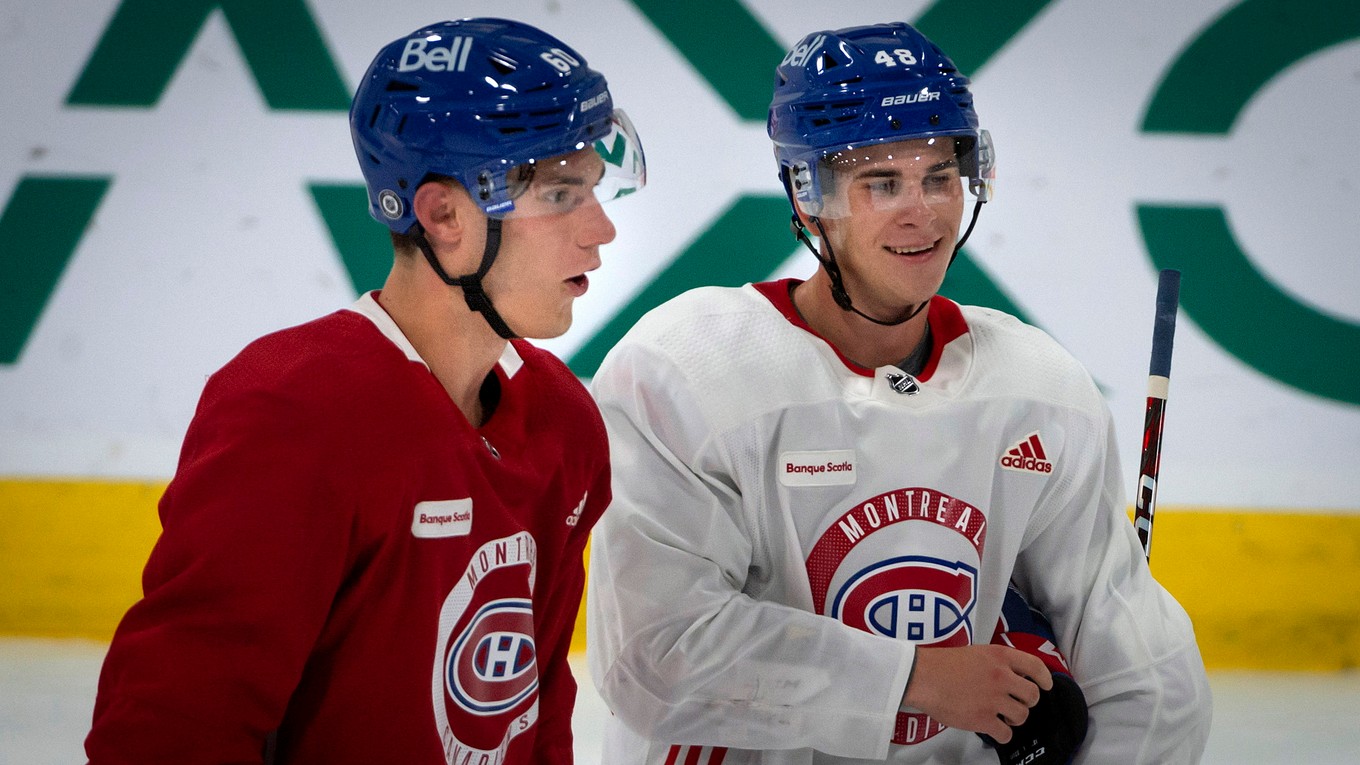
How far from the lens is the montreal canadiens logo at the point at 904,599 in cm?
152

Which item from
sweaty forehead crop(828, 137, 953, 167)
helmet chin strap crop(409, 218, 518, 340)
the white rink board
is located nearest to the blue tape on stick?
sweaty forehead crop(828, 137, 953, 167)

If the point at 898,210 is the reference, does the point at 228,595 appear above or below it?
below

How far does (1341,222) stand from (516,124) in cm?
273

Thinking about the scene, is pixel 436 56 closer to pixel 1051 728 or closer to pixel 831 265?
pixel 831 265

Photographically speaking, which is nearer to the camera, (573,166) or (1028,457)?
(573,166)

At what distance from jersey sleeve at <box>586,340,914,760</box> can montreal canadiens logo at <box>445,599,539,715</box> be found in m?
0.24

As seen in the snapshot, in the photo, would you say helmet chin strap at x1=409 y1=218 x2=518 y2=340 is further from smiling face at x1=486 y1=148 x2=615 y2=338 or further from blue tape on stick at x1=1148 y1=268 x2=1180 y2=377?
blue tape on stick at x1=1148 y1=268 x2=1180 y2=377

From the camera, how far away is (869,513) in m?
1.51

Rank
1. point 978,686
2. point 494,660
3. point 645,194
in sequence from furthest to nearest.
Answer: point 645,194 < point 978,686 < point 494,660

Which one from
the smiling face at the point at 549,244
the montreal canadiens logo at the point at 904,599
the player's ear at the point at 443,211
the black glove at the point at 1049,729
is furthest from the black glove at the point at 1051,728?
the player's ear at the point at 443,211

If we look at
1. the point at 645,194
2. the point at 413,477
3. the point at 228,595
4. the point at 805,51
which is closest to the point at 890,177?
the point at 805,51

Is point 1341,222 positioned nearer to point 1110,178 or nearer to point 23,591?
point 1110,178

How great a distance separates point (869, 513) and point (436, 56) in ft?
2.26

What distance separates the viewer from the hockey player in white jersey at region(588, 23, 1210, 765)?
146 cm
